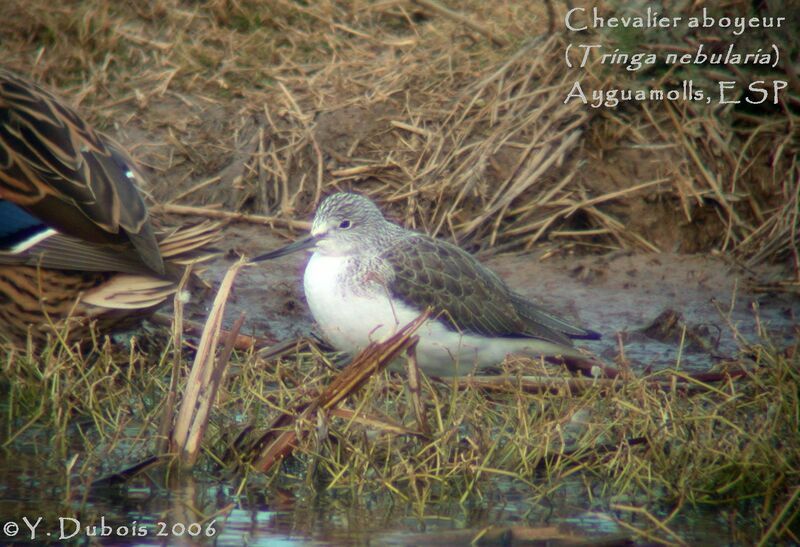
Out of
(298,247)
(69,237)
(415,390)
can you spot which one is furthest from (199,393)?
(298,247)

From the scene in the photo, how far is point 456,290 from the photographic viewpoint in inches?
225

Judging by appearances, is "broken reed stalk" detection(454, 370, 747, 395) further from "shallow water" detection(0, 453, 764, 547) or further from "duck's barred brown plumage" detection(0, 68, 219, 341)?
"duck's barred brown plumage" detection(0, 68, 219, 341)

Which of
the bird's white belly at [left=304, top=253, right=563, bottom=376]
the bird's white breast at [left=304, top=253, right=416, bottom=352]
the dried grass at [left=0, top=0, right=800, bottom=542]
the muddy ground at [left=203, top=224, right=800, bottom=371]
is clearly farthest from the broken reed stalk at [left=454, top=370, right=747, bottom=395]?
the muddy ground at [left=203, top=224, right=800, bottom=371]

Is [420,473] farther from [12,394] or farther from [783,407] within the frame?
[12,394]

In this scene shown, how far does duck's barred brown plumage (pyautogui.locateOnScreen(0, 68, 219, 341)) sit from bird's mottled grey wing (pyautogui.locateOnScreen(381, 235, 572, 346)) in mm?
901

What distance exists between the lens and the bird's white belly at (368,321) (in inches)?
210

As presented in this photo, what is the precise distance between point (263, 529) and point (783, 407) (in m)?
1.84

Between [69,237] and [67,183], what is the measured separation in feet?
0.77

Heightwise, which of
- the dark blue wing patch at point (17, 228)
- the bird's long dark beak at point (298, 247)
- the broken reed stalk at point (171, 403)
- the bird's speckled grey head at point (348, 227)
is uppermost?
the dark blue wing patch at point (17, 228)

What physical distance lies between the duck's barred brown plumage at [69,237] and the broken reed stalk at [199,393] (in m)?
0.82

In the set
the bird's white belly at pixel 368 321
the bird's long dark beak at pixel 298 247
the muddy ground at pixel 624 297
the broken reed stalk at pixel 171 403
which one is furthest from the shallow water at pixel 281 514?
the muddy ground at pixel 624 297

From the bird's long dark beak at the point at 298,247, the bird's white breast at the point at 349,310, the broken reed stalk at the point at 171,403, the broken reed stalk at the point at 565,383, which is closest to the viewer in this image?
the broken reed stalk at the point at 171,403

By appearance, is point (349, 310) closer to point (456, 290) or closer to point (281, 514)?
point (456, 290)

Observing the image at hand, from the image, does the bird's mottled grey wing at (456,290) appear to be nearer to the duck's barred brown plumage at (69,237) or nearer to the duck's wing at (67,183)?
the duck's barred brown plumage at (69,237)
